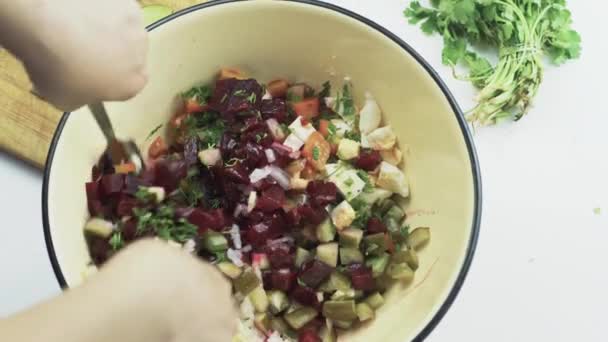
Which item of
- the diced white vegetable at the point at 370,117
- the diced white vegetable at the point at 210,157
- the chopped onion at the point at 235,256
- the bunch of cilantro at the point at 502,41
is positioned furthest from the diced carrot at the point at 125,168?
the bunch of cilantro at the point at 502,41

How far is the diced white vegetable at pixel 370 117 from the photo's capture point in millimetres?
1270

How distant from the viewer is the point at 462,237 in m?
1.05

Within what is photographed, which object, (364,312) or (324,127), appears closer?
(364,312)

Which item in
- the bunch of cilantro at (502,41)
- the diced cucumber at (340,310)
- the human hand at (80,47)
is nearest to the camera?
the human hand at (80,47)

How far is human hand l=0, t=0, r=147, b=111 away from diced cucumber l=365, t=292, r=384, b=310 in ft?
1.72

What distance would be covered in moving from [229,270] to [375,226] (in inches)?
10.2

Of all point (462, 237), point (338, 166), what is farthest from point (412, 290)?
point (338, 166)

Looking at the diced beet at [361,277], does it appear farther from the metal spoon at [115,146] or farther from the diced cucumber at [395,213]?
→ the metal spoon at [115,146]

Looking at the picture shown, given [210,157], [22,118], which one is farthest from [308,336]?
[22,118]

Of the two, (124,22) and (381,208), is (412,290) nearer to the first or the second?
Result: (381,208)

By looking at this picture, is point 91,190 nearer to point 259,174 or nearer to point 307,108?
point 259,174

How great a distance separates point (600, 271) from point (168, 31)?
37.7 inches

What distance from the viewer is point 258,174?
117cm

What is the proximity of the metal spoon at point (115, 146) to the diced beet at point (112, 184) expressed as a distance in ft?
0.20
